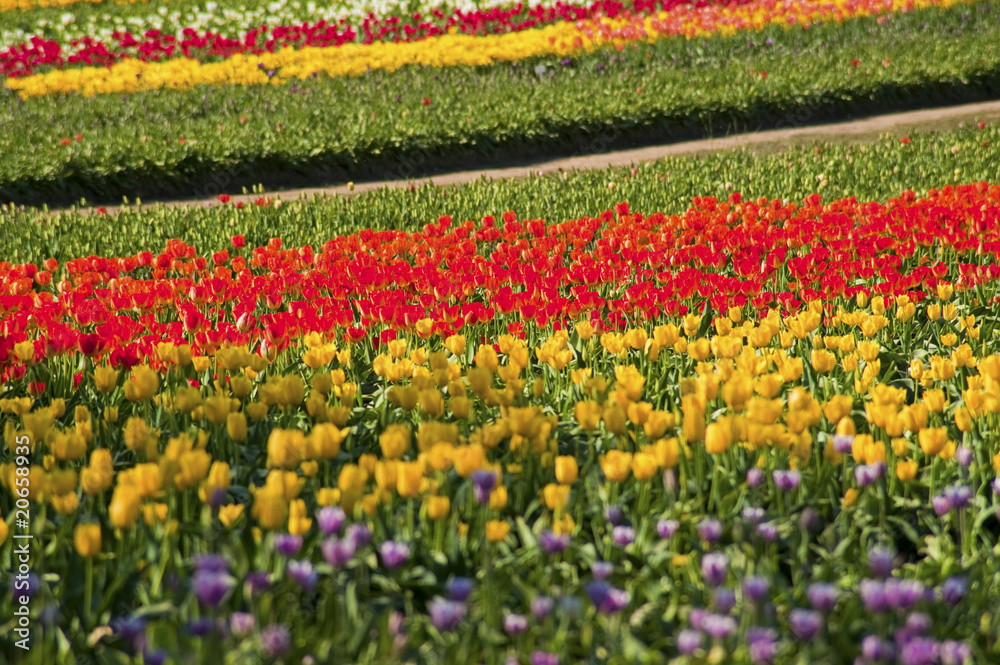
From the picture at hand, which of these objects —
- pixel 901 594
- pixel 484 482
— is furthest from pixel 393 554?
pixel 901 594

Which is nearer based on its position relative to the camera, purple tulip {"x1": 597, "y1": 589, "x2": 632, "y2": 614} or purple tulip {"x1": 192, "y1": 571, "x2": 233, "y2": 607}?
purple tulip {"x1": 192, "y1": 571, "x2": 233, "y2": 607}

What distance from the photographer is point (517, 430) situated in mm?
2066

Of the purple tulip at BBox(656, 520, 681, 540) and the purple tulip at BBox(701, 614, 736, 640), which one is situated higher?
the purple tulip at BBox(701, 614, 736, 640)

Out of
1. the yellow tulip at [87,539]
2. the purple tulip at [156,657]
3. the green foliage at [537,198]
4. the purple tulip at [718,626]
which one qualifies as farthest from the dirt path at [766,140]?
the purple tulip at [718,626]

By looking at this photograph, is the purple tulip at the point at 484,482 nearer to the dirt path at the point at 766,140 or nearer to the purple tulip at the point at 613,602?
the purple tulip at the point at 613,602

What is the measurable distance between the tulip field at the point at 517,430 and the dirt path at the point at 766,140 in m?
2.10

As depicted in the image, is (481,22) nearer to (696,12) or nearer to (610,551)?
(696,12)

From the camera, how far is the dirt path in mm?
9745

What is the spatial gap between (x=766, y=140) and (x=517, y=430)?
31.3 feet

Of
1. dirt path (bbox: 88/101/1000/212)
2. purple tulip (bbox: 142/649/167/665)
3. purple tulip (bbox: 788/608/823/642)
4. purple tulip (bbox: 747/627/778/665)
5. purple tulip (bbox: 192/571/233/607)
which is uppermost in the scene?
purple tulip (bbox: 192/571/233/607)

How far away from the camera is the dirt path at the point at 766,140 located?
975 cm

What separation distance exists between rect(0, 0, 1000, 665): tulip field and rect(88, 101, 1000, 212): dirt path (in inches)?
82.8

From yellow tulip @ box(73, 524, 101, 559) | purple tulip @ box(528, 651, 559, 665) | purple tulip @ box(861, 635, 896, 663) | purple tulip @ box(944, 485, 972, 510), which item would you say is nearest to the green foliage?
yellow tulip @ box(73, 524, 101, 559)

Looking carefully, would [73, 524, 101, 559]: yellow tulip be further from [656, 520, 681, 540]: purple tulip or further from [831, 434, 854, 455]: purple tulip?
[831, 434, 854, 455]: purple tulip
